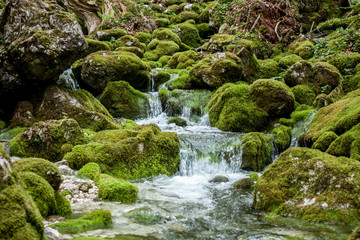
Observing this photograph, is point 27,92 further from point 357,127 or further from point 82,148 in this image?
point 357,127

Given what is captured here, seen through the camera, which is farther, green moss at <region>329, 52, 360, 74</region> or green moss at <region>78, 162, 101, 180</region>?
green moss at <region>329, 52, 360, 74</region>

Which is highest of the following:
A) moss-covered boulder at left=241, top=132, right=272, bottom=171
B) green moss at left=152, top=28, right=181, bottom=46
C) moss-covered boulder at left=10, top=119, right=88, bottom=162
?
green moss at left=152, top=28, right=181, bottom=46

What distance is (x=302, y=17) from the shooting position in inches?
918

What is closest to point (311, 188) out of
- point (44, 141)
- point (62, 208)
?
point (62, 208)

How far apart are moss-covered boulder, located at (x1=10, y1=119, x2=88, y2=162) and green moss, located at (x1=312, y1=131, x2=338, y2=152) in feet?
22.6

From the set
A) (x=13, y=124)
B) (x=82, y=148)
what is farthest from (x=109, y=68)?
(x=82, y=148)

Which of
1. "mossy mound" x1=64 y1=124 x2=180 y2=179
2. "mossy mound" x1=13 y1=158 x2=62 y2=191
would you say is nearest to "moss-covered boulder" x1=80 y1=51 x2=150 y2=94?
"mossy mound" x1=64 y1=124 x2=180 y2=179

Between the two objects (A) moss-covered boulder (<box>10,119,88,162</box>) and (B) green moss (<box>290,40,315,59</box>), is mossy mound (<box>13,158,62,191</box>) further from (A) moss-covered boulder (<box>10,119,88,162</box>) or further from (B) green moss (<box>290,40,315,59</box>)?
(B) green moss (<box>290,40,315,59</box>)

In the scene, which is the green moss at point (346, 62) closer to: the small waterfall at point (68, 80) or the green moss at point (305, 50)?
the green moss at point (305, 50)

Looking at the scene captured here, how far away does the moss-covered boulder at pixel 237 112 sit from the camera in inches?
471

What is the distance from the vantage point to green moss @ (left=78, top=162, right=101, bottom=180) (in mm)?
6625

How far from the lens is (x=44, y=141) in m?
8.06

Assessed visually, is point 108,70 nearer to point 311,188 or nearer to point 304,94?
point 304,94

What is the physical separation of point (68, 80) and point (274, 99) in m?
9.86
